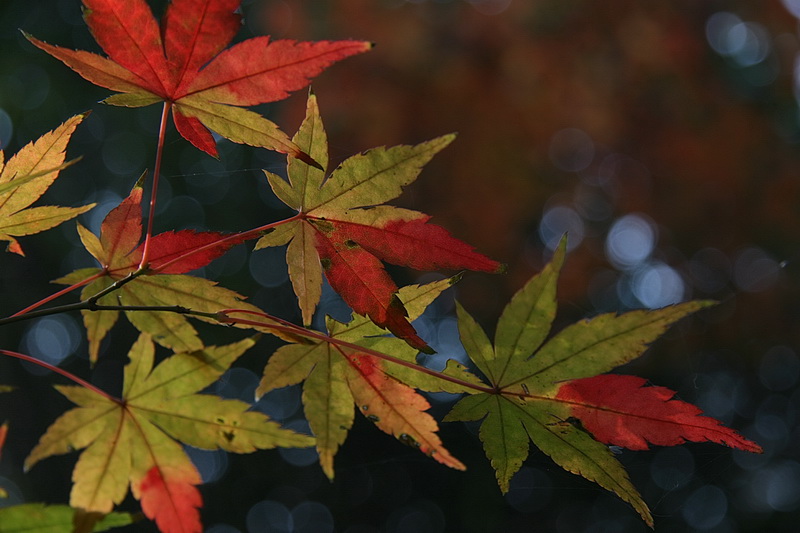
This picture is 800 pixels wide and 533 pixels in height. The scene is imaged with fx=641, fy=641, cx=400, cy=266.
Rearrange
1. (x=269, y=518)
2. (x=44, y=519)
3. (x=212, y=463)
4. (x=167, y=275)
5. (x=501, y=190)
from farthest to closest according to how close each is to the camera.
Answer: (x=269, y=518)
(x=212, y=463)
(x=501, y=190)
(x=167, y=275)
(x=44, y=519)

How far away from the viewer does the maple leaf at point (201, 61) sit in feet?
1.33

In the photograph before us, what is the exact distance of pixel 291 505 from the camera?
16.6 ft

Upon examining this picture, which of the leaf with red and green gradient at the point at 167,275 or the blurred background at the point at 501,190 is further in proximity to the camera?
the blurred background at the point at 501,190

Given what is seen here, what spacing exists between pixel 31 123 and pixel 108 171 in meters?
0.57

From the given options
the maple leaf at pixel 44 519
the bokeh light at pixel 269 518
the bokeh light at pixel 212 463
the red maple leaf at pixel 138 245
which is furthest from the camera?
the bokeh light at pixel 269 518

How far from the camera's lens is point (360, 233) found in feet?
1.56

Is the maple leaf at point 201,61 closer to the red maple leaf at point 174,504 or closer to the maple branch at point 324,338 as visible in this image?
the maple branch at point 324,338

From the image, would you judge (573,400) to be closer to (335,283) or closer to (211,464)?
(335,283)

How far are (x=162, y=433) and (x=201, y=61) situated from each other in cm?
28

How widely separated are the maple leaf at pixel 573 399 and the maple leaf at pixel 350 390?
4 cm

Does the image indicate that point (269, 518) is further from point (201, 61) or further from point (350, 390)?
point (201, 61)

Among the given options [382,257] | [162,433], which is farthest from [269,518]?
[382,257]

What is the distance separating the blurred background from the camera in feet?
11.8

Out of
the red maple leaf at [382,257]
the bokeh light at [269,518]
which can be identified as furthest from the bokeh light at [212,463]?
the red maple leaf at [382,257]
